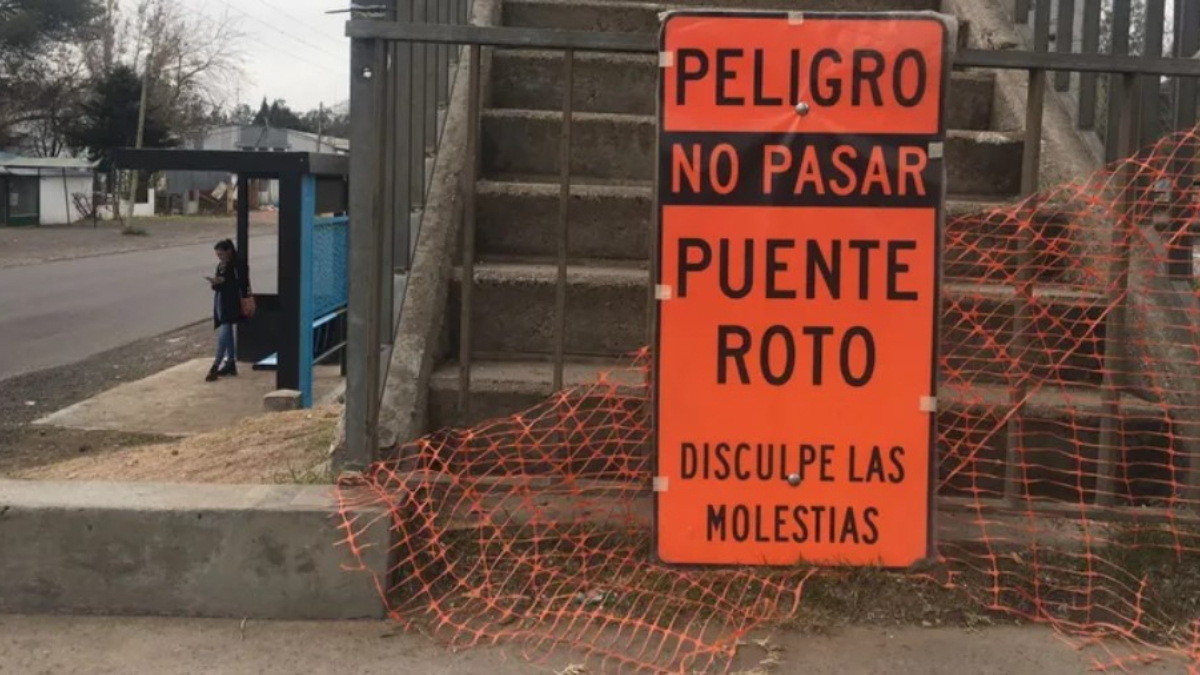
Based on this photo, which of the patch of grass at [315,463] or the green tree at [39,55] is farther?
the green tree at [39,55]

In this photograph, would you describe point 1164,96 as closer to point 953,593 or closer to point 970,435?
point 970,435

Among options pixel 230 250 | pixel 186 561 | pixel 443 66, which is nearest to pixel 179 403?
pixel 230 250

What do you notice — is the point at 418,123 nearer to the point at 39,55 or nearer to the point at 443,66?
the point at 443,66

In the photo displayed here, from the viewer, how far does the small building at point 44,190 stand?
48606mm

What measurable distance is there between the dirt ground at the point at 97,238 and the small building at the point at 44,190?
1.38 metres

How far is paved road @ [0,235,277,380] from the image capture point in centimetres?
1465

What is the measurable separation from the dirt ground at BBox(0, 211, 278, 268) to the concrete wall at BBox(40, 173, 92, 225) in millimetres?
1002

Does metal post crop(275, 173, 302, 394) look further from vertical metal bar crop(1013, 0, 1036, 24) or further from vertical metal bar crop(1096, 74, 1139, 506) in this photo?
vertical metal bar crop(1096, 74, 1139, 506)

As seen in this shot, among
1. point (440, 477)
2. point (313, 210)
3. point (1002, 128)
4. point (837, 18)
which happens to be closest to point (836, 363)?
point (837, 18)

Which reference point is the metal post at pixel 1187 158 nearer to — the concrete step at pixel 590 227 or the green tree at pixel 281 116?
the concrete step at pixel 590 227

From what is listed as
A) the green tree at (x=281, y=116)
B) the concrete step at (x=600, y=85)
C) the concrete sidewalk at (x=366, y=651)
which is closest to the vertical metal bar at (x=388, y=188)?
the concrete sidewalk at (x=366, y=651)

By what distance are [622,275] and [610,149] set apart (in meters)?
0.97

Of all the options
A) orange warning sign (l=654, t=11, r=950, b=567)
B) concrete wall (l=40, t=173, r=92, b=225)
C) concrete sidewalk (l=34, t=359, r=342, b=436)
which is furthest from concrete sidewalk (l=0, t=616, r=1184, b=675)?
concrete wall (l=40, t=173, r=92, b=225)

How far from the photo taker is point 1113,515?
3.69 m
